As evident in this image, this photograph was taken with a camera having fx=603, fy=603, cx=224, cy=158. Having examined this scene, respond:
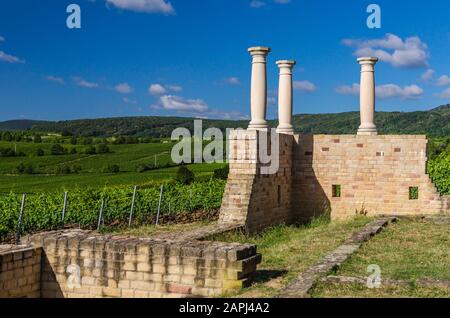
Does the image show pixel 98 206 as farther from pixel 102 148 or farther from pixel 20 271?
pixel 102 148

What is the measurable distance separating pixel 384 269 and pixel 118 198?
12608 millimetres

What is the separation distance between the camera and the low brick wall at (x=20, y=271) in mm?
8672

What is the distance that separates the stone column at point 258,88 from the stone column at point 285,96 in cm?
222

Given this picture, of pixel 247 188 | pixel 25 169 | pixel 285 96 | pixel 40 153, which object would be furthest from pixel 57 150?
pixel 247 188

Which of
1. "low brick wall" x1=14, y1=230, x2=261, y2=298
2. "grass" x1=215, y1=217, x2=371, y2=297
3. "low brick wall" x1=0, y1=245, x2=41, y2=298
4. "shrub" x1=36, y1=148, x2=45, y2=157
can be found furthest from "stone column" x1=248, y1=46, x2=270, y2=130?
"shrub" x1=36, y1=148, x2=45, y2=157

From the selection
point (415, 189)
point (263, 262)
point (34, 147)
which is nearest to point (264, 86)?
point (415, 189)

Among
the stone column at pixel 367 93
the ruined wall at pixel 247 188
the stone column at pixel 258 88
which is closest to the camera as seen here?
the ruined wall at pixel 247 188

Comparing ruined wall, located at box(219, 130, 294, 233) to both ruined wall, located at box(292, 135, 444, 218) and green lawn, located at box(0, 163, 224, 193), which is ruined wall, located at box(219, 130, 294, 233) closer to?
ruined wall, located at box(292, 135, 444, 218)

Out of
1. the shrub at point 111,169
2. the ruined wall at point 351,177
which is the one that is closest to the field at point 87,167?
the shrub at point 111,169

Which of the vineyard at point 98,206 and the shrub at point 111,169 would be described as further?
the shrub at point 111,169

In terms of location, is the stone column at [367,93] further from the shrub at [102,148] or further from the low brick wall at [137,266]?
the shrub at [102,148]

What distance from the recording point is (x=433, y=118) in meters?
78.4

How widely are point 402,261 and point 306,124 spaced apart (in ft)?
242
